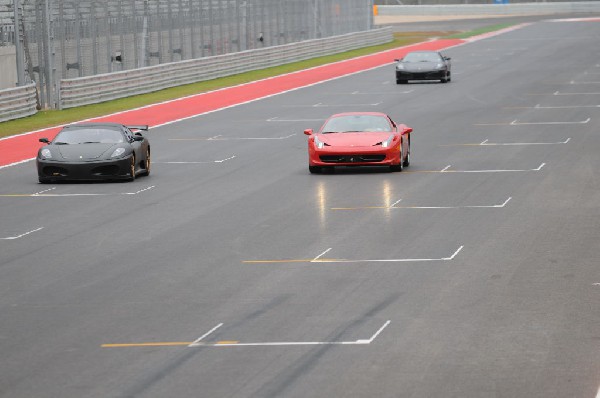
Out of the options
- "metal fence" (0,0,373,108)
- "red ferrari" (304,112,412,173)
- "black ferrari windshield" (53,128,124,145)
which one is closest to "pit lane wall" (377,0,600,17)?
"metal fence" (0,0,373,108)

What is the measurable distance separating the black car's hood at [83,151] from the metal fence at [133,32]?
17.7 metres

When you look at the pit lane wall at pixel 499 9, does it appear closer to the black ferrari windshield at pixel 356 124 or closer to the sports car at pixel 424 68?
the sports car at pixel 424 68

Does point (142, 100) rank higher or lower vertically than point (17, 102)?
lower

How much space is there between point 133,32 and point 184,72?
10.1 feet

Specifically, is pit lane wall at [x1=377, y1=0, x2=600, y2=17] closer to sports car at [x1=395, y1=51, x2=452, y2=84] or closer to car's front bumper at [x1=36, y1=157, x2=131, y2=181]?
sports car at [x1=395, y1=51, x2=452, y2=84]

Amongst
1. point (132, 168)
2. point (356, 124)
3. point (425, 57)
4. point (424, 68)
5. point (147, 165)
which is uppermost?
point (356, 124)

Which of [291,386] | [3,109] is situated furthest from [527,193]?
[3,109]

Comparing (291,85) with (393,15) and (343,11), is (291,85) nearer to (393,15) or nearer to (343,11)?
(343,11)

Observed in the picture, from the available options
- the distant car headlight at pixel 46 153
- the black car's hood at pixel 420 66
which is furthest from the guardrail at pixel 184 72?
the distant car headlight at pixel 46 153

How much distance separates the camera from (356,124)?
96.6 feet

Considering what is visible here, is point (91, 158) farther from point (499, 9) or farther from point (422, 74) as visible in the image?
point (499, 9)

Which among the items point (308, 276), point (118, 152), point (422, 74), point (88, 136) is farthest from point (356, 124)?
point (422, 74)

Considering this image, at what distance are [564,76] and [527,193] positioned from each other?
32.8 m

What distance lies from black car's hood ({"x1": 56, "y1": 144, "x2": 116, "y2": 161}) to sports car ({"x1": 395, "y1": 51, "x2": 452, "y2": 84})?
28766 millimetres
